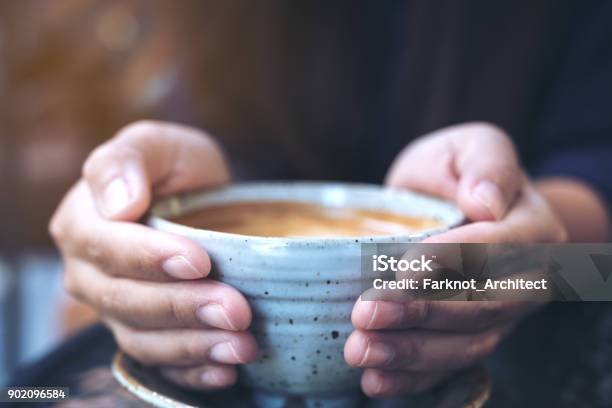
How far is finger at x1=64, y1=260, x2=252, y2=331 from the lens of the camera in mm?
335

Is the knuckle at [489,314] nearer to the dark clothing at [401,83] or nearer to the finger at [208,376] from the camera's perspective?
the finger at [208,376]

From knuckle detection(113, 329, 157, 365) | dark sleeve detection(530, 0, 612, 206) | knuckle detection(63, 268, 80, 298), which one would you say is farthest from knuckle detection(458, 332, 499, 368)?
dark sleeve detection(530, 0, 612, 206)

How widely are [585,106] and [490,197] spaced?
64 cm

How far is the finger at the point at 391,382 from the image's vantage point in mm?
358

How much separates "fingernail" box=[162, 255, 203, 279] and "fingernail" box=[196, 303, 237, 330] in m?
0.02

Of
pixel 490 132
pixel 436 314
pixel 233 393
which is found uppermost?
pixel 490 132

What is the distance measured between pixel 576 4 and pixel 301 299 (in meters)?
0.90

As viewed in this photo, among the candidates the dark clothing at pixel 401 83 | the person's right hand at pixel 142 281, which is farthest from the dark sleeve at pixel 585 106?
the person's right hand at pixel 142 281

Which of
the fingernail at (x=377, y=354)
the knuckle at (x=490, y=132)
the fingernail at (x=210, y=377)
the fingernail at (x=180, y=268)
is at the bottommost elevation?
the fingernail at (x=210, y=377)

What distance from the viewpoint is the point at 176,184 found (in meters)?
0.57

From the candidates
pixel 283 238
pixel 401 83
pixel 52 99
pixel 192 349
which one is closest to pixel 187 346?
pixel 192 349

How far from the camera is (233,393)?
419mm

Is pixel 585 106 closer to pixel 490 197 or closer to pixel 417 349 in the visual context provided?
pixel 490 197

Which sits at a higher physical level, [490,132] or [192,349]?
[490,132]
